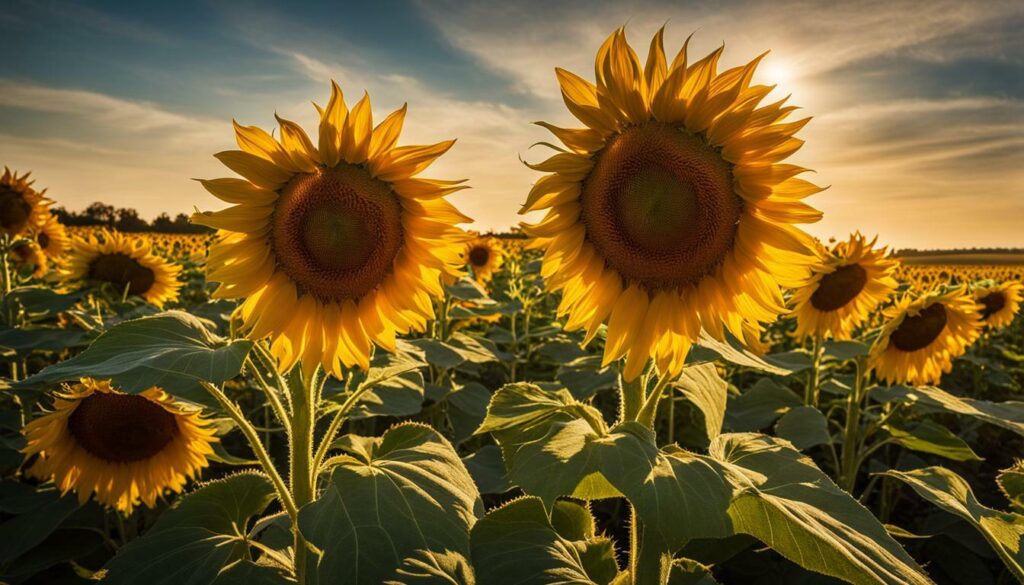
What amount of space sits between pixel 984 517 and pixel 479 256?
9003 millimetres

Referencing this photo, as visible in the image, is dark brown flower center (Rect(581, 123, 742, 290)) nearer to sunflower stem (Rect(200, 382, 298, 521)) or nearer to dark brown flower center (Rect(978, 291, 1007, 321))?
sunflower stem (Rect(200, 382, 298, 521))

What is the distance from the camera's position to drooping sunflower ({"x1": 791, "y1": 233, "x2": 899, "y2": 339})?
16.7 feet

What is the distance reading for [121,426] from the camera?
10.5 ft

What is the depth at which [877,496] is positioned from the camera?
18.1ft

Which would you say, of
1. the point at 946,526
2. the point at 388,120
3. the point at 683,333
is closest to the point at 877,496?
the point at 946,526

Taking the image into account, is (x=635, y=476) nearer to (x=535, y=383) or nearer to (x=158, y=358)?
(x=535, y=383)

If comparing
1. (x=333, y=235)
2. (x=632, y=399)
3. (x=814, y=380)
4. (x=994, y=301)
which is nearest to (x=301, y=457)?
(x=333, y=235)

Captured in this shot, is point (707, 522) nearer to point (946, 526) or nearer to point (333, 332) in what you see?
point (333, 332)

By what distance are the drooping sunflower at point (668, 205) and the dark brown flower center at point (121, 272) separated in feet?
18.0

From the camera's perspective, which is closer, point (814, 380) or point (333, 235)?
point (333, 235)

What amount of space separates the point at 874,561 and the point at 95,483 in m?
3.48

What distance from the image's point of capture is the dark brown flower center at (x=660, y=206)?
209 centimetres

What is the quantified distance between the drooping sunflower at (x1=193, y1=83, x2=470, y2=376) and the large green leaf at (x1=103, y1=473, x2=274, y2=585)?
1.77 ft

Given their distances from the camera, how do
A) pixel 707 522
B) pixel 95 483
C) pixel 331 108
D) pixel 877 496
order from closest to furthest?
pixel 707 522 < pixel 331 108 < pixel 95 483 < pixel 877 496
